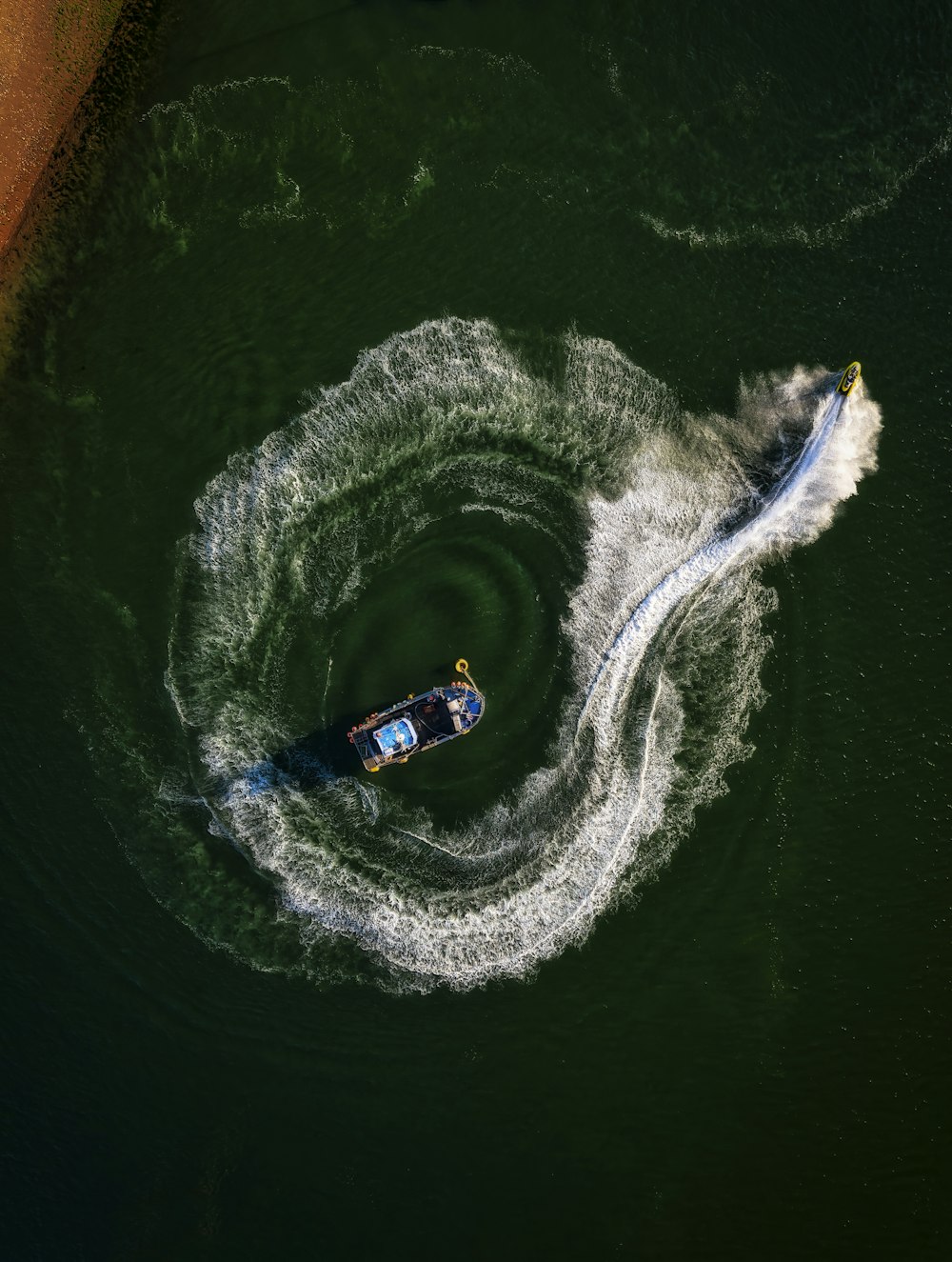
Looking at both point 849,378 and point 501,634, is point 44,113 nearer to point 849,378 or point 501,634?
point 501,634

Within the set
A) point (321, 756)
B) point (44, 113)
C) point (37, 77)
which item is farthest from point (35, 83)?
point (321, 756)

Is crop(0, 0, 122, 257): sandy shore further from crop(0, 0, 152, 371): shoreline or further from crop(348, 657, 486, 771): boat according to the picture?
crop(348, 657, 486, 771): boat

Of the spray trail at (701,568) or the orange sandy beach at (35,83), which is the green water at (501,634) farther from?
the orange sandy beach at (35,83)

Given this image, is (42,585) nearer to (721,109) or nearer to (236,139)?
(236,139)

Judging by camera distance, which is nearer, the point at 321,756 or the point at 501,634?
the point at 501,634

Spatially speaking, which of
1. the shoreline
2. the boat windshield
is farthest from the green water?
the boat windshield

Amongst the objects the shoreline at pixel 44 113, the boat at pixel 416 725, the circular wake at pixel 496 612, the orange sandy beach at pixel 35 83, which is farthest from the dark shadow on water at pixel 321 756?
the orange sandy beach at pixel 35 83

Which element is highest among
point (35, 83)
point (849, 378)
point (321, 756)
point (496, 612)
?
point (35, 83)
